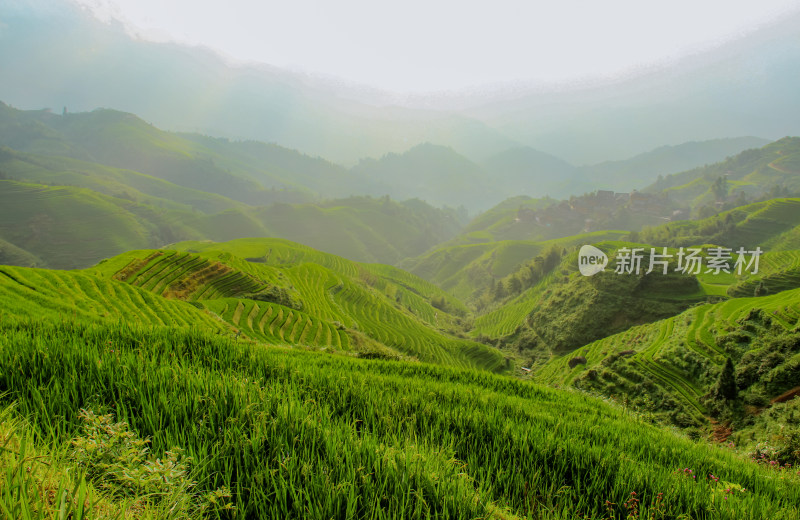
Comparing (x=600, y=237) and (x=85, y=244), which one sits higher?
(x=600, y=237)

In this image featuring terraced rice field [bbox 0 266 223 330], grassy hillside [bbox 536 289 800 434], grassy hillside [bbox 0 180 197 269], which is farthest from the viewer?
grassy hillside [bbox 0 180 197 269]

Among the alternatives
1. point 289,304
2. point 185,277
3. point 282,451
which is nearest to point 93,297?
point 185,277

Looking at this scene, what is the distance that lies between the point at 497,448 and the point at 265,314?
36.1 m

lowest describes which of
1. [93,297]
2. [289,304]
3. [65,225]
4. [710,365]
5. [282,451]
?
[710,365]

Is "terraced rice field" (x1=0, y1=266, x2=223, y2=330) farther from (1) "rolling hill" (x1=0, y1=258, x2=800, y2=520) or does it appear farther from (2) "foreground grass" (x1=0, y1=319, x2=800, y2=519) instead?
(2) "foreground grass" (x1=0, y1=319, x2=800, y2=519)

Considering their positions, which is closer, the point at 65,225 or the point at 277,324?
the point at 277,324

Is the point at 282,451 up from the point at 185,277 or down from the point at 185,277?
up

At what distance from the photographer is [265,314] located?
1375 inches

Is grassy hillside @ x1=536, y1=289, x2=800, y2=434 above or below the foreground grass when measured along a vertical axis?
below

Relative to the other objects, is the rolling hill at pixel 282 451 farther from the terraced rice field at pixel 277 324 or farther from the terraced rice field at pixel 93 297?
the terraced rice field at pixel 277 324

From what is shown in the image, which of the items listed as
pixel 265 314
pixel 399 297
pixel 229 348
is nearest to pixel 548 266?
pixel 399 297

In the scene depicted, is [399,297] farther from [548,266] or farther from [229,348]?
[229,348]

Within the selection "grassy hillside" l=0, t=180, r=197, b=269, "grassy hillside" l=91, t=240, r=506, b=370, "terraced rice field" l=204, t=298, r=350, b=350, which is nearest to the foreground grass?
"grassy hillside" l=91, t=240, r=506, b=370

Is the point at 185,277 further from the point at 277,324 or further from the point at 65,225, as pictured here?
the point at 65,225
